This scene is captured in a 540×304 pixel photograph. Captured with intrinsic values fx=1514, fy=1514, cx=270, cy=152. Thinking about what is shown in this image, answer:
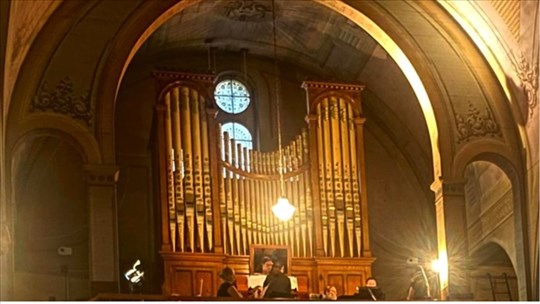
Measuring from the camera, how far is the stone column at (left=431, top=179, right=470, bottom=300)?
17797 millimetres

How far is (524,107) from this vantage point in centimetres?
1823

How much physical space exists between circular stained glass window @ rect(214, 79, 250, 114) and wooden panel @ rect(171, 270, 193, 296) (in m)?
3.90

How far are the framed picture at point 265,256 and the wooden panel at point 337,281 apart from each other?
1.85 feet

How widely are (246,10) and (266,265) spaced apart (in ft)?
12.8

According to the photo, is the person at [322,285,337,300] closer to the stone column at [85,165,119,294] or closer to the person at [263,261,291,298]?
the person at [263,261,291,298]

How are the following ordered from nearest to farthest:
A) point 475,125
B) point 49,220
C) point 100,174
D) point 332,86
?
point 100,174, point 475,125, point 49,220, point 332,86

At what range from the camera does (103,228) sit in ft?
55.0

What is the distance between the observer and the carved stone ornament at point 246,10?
2034cm

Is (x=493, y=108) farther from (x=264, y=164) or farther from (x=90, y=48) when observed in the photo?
(x=90, y=48)

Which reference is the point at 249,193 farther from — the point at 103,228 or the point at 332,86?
the point at 103,228

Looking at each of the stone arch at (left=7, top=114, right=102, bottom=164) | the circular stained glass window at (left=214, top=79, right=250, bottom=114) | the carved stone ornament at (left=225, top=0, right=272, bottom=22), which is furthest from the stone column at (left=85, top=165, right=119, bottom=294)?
the circular stained glass window at (left=214, top=79, right=250, bottom=114)

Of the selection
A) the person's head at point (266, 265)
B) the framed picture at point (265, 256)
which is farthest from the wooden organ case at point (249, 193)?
the person's head at point (266, 265)

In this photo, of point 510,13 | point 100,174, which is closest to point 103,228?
point 100,174

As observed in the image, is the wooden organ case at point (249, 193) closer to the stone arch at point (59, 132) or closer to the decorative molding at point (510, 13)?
the stone arch at point (59, 132)
